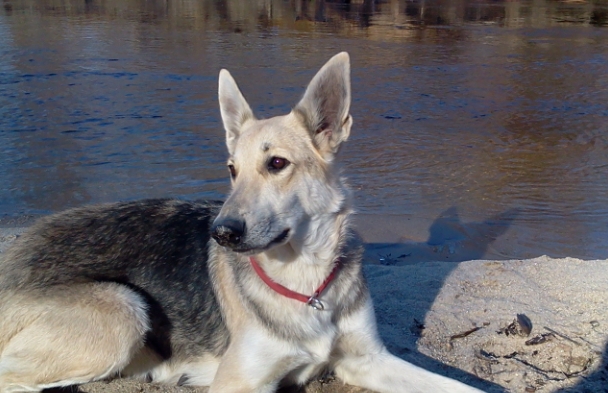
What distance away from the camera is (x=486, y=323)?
5.03 metres

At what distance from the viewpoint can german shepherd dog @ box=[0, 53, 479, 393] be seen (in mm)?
4031

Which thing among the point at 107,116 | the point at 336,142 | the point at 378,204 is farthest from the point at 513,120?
the point at 336,142

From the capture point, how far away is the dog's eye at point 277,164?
13.3 feet

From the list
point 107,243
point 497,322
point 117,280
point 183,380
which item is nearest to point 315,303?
point 183,380

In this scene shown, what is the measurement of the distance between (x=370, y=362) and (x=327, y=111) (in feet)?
5.45

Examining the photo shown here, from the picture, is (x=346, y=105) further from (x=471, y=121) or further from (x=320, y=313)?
(x=471, y=121)

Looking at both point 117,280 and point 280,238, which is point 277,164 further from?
point 117,280

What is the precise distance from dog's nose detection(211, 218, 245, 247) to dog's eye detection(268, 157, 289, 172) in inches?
20.5

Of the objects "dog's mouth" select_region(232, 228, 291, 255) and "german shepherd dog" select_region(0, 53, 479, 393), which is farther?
"german shepherd dog" select_region(0, 53, 479, 393)

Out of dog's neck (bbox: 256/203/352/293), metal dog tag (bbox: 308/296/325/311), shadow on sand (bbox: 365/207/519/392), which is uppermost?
dog's neck (bbox: 256/203/352/293)

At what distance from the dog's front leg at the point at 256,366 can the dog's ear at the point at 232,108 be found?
1.35 m

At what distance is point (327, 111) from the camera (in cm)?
429

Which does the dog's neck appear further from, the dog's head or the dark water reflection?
the dark water reflection

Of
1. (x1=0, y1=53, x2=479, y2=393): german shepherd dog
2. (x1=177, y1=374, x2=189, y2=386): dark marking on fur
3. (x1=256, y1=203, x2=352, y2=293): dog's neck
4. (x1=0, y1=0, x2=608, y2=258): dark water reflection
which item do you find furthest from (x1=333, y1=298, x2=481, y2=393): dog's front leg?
(x1=0, y1=0, x2=608, y2=258): dark water reflection
